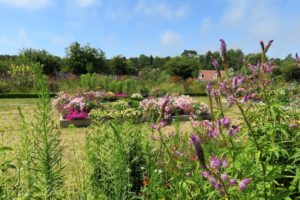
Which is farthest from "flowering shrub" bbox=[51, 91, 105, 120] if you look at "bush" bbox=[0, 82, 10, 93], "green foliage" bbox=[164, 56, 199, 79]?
"green foliage" bbox=[164, 56, 199, 79]

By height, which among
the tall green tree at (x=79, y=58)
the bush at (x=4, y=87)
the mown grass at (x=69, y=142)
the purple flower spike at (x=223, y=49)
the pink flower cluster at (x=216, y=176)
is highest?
the tall green tree at (x=79, y=58)

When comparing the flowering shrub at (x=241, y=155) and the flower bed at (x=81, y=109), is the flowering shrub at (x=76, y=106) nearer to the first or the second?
the flower bed at (x=81, y=109)

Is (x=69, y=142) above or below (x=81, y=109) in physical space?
below

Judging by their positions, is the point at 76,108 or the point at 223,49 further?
the point at 76,108

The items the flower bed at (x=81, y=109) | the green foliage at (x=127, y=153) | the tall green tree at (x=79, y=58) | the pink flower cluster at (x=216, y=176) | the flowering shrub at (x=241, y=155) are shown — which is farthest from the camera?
the tall green tree at (x=79, y=58)

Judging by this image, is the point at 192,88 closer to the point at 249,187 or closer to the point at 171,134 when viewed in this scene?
the point at 171,134

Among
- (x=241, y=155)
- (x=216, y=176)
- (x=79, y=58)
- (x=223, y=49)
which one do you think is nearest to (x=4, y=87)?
(x=79, y=58)

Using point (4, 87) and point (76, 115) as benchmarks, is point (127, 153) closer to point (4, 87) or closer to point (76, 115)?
point (76, 115)

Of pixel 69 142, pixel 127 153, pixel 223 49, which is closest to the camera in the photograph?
pixel 223 49

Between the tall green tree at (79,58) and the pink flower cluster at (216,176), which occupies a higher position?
the tall green tree at (79,58)

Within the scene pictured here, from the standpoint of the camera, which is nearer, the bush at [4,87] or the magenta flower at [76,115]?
the magenta flower at [76,115]

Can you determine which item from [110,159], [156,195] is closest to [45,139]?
[110,159]

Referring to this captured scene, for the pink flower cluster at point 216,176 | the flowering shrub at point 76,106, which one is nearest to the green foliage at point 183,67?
the flowering shrub at point 76,106

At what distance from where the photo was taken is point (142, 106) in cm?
1259
